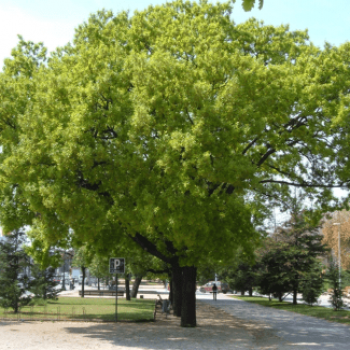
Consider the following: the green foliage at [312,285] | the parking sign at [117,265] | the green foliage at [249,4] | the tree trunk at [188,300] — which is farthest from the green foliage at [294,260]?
the green foliage at [249,4]

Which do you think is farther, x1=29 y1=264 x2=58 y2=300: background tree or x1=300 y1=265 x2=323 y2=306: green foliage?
x1=300 y1=265 x2=323 y2=306: green foliage

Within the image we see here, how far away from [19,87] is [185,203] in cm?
794

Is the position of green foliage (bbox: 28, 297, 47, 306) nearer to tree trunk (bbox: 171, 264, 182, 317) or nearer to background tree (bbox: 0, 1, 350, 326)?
tree trunk (bbox: 171, 264, 182, 317)

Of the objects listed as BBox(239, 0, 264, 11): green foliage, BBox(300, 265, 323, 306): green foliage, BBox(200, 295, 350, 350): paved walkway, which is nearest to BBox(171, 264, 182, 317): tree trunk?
BBox(200, 295, 350, 350): paved walkway

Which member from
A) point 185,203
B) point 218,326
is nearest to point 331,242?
point 218,326

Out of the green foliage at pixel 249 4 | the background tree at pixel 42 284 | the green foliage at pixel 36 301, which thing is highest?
the green foliage at pixel 249 4

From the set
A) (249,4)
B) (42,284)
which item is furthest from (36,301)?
(249,4)

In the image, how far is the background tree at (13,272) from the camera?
22.3 metres

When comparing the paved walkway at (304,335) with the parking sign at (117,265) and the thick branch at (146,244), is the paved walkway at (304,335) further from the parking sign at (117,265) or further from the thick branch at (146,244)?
the parking sign at (117,265)

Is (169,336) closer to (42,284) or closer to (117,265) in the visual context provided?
(117,265)

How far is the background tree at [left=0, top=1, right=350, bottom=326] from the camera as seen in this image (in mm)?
14375

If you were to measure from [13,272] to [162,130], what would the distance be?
12831mm

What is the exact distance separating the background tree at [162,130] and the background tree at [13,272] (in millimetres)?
6931

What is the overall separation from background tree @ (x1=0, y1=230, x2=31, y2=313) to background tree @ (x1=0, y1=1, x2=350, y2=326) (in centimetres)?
693
